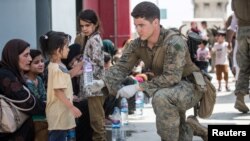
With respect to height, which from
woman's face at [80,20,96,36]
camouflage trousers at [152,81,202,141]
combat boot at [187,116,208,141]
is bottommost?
combat boot at [187,116,208,141]

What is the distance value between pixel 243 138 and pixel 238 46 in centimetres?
388

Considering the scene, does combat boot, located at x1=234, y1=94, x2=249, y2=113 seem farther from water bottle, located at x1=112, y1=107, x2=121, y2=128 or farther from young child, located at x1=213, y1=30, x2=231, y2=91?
young child, located at x1=213, y1=30, x2=231, y2=91

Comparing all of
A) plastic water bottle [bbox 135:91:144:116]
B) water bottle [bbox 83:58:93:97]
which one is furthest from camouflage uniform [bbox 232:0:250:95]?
water bottle [bbox 83:58:93:97]

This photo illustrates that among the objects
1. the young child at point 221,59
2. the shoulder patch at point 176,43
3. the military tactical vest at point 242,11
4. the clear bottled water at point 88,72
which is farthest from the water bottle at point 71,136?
the young child at point 221,59

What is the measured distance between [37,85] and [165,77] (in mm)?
1450

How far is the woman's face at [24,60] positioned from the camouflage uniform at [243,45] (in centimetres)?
417

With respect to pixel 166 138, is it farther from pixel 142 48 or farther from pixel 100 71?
pixel 100 71

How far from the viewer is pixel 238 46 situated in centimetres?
941

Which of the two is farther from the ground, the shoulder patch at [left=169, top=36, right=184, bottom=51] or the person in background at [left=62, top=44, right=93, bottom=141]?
the shoulder patch at [left=169, top=36, right=184, bottom=51]

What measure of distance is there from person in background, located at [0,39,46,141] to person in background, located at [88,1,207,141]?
1.99 ft

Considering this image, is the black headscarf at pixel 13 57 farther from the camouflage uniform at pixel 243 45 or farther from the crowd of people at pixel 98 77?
the camouflage uniform at pixel 243 45

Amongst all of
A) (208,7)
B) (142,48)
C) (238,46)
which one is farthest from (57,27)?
(208,7)

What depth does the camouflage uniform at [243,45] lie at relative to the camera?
9227 mm

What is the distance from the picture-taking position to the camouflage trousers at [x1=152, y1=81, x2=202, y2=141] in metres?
5.86
